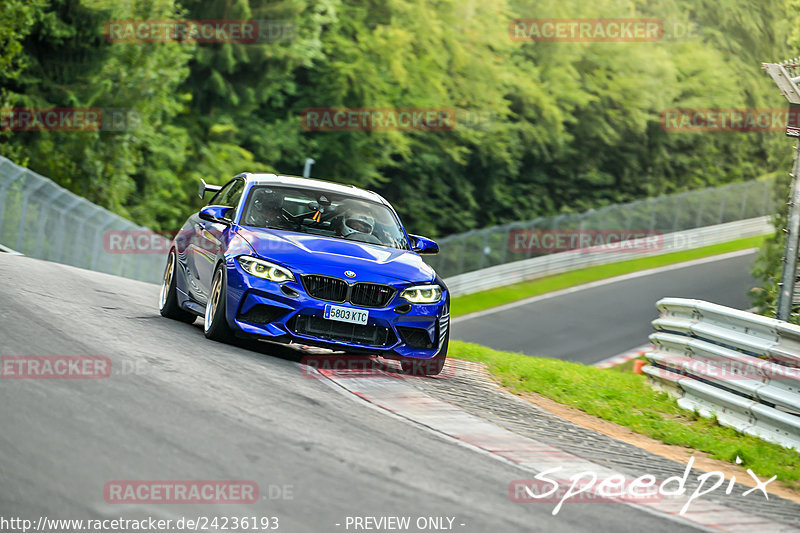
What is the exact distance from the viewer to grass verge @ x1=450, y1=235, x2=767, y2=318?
37.1 m

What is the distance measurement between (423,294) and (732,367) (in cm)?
286

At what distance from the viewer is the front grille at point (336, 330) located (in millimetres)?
9352

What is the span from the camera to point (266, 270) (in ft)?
30.9

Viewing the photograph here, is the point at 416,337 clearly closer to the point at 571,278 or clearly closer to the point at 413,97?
the point at 571,278

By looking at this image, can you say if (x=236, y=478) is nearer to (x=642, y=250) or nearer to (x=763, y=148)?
(x=642, y=250)

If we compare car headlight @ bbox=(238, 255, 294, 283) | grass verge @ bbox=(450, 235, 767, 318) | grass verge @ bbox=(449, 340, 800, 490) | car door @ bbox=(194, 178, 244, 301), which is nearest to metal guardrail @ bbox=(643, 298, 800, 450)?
grass verge @ bbox=(449, 340, 800, 490)

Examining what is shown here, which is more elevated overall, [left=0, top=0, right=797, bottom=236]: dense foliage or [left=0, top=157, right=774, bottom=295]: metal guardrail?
[left=0, top=0, right=797, bottom=236]: dense foliage

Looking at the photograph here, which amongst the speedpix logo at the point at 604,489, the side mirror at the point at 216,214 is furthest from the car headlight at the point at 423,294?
the speedpix logo at the point at 604,489

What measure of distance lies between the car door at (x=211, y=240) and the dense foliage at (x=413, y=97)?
18.0 meters

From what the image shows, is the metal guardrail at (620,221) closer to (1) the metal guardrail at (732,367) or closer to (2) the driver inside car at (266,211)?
(1) the metal guardrail at (732,367)

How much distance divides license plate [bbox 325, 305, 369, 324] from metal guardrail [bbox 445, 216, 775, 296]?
28925 millimetres

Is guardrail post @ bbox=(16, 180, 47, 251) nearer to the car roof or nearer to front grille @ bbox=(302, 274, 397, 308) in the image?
the car roof

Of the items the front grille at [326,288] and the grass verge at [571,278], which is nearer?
the front grille at [326,288]

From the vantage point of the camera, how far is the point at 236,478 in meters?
5.38
